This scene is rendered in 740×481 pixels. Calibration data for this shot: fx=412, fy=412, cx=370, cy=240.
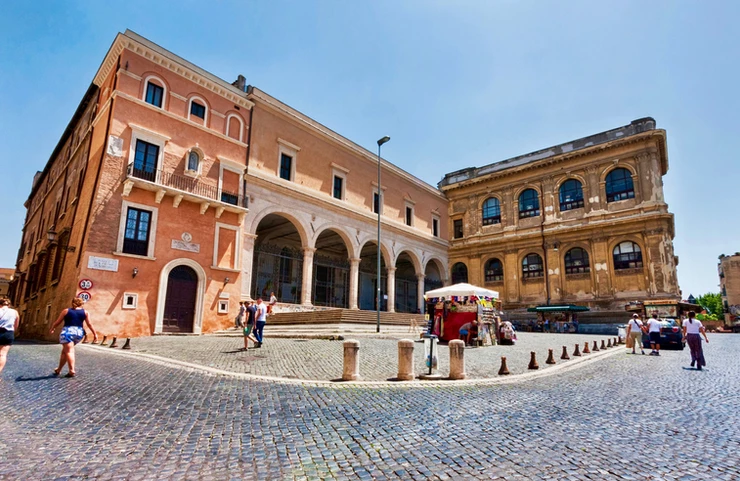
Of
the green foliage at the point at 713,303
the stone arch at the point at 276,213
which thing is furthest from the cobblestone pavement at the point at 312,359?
the green foliage at the point at 713,303

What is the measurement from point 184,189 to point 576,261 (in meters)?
25.3

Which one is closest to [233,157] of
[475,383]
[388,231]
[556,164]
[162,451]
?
[388,231]

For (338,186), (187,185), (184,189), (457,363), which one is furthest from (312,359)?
(338,186)

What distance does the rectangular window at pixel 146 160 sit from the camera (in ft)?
56.2

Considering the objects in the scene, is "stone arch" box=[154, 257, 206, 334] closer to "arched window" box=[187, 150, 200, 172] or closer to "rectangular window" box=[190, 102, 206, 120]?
"arched window" box=[187, 150, 200, 172]

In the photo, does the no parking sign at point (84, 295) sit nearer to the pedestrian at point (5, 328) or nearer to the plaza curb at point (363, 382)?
the plaza curb at point (363, 382)

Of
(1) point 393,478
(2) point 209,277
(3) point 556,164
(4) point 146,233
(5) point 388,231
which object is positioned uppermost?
(3) point 556,164

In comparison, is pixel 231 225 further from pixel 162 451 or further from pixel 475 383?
pixel 162 451

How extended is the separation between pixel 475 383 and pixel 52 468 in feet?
20.0

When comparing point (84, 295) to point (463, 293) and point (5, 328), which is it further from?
point (463, 293)

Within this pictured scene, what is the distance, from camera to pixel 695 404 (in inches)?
232

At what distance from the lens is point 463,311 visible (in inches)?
584

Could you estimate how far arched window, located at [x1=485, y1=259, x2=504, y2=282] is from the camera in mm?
32031

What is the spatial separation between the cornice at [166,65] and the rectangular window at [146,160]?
393 cm
